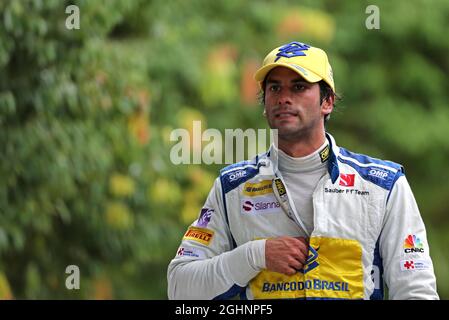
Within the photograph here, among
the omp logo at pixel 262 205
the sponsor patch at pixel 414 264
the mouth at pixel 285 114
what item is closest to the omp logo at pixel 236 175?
the omp logo at pixel 262 205

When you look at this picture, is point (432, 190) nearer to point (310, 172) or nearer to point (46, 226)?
point (46, 226)

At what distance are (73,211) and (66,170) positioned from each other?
1.22 m

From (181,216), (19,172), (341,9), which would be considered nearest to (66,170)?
(19,172)

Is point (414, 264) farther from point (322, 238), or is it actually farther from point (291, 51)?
point (291, 51)

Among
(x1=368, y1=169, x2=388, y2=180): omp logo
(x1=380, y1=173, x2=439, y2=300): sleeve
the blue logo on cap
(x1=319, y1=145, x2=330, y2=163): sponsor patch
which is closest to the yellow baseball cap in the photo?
the blue logo on cap

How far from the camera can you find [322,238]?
375 cm

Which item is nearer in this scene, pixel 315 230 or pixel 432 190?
pixel 315 230

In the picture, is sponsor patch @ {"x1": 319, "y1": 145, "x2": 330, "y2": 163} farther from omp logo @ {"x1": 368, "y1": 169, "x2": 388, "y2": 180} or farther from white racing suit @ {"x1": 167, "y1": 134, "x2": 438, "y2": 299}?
omp logo @ {"x1": 368, "y1": 169, "x2": 388, "y2": 180}

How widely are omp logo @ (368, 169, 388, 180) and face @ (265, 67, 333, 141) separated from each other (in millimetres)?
260

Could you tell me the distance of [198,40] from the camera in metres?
11.1

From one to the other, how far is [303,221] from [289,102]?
39 centimetres

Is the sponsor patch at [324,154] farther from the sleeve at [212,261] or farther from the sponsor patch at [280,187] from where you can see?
the sleeve at [212,261]

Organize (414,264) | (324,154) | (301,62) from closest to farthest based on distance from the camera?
(414,264)
(301,62)
(324,154)

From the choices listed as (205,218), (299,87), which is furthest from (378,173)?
(205,218)
